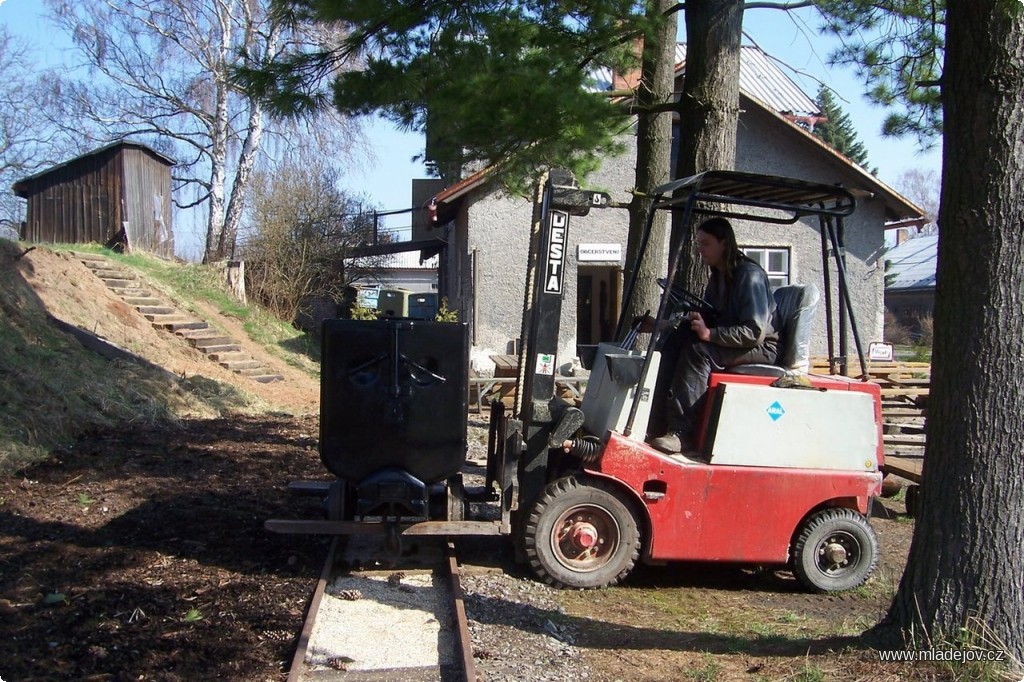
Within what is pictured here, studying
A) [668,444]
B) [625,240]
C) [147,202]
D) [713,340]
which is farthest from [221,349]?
[713,340]

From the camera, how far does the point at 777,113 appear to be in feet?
59.6

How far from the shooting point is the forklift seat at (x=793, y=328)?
621 centimetres

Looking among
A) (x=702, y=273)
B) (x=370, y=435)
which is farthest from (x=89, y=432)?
(x=702, y=273)

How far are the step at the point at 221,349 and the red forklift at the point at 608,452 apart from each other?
12988 mm

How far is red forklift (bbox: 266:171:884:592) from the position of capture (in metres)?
5.88

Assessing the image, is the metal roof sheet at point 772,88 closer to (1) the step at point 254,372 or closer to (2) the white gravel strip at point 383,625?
(1) the step at point 254,372

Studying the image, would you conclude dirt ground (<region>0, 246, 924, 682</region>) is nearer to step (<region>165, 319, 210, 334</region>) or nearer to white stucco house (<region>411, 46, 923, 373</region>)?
step (<region>165, 319, 210, 334</region>)

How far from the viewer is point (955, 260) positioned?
4.21 metres

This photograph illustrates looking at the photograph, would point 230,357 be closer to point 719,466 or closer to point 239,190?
point 239,190

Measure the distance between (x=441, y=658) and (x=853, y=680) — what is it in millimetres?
1984

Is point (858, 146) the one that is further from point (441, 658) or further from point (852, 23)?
point (441, 658)

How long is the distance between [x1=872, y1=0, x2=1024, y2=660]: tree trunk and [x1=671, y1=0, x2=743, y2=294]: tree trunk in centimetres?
398

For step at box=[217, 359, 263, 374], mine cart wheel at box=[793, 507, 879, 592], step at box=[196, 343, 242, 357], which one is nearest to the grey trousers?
mine cart wheel at box=[793, 507, 879, 592]

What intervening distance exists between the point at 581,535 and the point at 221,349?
564 inches
